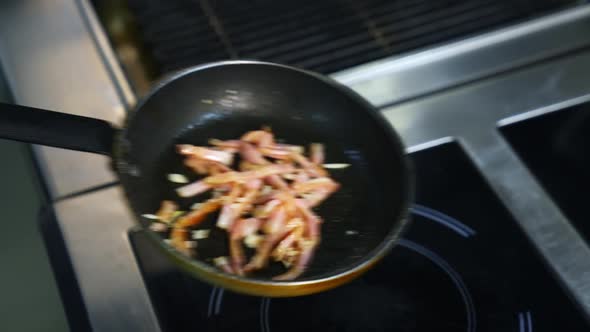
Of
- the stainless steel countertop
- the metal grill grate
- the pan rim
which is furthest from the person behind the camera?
the metal grill grate

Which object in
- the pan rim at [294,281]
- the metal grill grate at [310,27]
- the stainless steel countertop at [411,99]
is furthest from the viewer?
the metal grill grate at [310,27]

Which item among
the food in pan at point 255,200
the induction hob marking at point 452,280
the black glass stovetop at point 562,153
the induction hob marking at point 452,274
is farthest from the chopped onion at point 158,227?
the black glass stovetop at point 562,153

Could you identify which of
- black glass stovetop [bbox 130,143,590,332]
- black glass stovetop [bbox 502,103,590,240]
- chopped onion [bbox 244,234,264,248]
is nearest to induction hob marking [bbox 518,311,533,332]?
black glass stovetop [bbox 130,143,590,332]

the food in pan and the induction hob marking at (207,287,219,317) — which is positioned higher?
the food in pan

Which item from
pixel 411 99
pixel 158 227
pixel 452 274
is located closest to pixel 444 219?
pixel 452 274

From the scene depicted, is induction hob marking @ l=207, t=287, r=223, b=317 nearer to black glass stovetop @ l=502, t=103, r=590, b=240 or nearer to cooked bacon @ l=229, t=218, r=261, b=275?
cooked bacon @ l=229, t=218, r=261, b=275

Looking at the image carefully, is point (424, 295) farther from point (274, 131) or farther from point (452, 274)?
point (274, 131)

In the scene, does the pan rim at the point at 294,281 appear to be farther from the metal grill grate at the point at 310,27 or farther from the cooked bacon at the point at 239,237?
the metal grill grate at the point at 310,27
